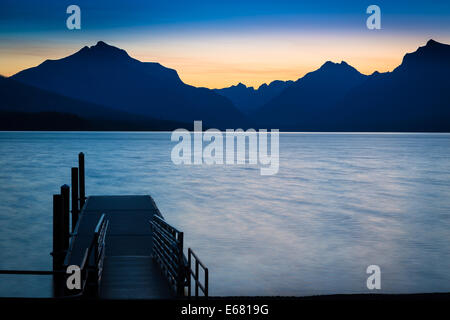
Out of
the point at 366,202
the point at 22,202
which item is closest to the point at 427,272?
the point at 366,202

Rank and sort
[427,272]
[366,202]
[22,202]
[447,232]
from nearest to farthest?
1. [427,272]
2. [447,232]
3. [22,202]
4. [366,202]

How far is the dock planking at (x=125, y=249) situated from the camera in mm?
9977

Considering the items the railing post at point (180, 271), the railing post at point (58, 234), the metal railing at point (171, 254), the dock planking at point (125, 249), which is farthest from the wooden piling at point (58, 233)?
the railing post at point (180, 271)

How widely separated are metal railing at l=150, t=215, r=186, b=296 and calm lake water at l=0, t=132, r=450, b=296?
318 cm

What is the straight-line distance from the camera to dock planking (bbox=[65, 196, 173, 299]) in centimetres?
998

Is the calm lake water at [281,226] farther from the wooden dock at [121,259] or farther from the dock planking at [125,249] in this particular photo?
the dock planking at [125,249]

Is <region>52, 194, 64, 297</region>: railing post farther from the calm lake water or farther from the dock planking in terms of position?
the calm lake water

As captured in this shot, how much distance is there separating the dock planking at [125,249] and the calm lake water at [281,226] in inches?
80.3

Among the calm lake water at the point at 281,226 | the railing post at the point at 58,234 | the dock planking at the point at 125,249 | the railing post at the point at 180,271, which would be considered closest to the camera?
the railing post at the point at 180,271

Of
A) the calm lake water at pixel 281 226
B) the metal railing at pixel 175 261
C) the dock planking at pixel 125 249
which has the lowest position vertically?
the calm lake water at pixel 281 226

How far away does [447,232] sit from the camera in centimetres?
2548

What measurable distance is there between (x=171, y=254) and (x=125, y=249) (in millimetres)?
4569
